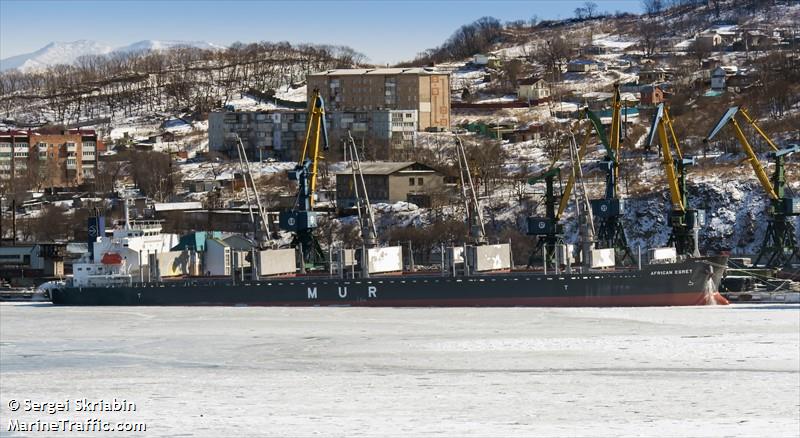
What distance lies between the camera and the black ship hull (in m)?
53.4

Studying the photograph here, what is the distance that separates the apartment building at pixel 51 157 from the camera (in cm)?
10762

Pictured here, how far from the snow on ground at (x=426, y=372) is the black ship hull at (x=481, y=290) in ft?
13.8

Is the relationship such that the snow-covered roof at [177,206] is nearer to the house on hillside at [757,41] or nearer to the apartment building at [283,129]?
the apartment building at [283,129]

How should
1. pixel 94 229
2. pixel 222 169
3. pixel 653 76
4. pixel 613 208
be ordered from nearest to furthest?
pixel 94 229 < pixel 613 208 < pixel 222 169 < pixel 653 76

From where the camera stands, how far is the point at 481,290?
178 ft

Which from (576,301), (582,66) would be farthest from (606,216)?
(582,66)

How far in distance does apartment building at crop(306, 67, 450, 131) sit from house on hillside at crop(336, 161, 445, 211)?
2641 centimetres

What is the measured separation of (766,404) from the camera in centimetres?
2788

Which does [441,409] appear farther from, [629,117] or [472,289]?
[629,117]

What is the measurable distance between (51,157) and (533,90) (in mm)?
44170

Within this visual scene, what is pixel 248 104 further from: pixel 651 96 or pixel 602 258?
pixel 602 258

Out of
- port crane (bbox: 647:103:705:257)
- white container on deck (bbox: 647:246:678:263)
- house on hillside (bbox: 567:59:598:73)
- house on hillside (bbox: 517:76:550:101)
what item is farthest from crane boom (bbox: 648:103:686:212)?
house on hillside (bbox: 567:59:598:73)

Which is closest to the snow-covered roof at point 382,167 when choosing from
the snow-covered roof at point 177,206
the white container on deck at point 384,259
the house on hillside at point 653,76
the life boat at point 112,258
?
the snow-covered roof at point 177,206

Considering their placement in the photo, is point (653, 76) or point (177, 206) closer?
point (177, 206)
